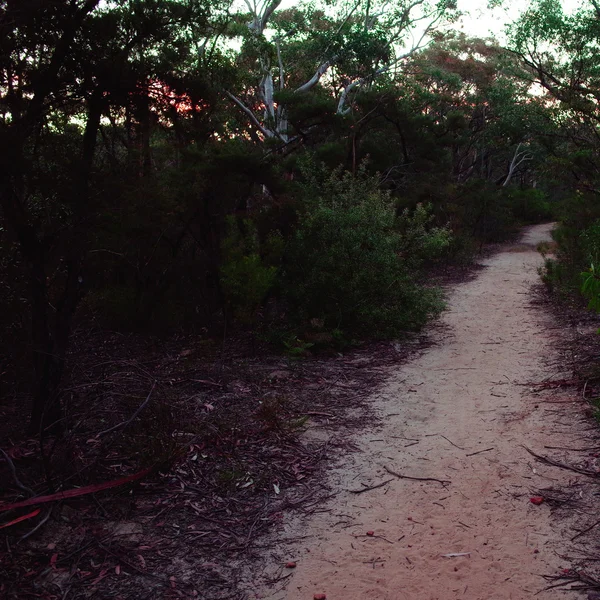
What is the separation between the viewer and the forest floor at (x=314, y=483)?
126 inches

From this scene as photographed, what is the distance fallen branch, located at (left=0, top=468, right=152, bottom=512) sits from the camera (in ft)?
11.8

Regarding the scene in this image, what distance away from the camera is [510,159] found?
38250 millimetres

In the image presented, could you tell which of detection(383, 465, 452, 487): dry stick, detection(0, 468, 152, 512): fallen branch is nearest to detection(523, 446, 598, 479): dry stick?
detection(383, 465, 452, 487): dry stick

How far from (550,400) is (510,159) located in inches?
1424

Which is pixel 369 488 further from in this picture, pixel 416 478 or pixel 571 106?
pixel 571 106

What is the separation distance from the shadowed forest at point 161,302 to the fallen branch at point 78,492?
23 millimetres

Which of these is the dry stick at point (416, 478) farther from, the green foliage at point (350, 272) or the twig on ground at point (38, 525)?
the green foliage at point (350, 272)

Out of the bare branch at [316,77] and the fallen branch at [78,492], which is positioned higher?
the bare branch at [316,77]

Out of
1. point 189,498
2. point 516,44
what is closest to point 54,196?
point 189,498

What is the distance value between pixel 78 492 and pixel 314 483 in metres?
1.68

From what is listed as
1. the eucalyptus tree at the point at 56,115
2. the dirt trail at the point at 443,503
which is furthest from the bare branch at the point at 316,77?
the eucalyptus tree at the point at 56,115

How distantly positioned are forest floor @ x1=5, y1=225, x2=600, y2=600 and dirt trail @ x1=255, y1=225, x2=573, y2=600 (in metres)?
0.01

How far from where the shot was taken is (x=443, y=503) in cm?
388

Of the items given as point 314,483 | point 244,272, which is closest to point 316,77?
point 244,272
